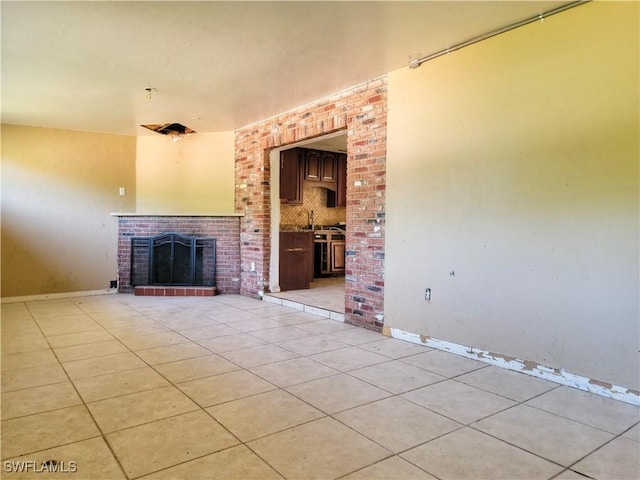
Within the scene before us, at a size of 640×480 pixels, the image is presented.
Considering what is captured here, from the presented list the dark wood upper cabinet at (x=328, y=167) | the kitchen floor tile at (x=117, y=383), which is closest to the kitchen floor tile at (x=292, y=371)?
the kitchen floor tile at (x=117, y=383)

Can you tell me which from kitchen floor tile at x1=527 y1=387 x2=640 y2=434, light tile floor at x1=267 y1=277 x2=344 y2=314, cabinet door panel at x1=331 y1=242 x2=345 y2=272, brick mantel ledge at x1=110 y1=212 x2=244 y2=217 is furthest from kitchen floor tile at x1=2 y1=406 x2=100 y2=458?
cabinet door panel at x1=331 y1=242 x2=345 y2=272

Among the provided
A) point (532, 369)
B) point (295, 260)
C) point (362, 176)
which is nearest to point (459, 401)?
point (532, 369)

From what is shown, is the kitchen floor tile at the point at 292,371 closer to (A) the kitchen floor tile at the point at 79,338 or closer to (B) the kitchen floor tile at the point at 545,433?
(B) the kitchen floor tile at the point at 545,433

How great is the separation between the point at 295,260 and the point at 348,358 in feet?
10.0

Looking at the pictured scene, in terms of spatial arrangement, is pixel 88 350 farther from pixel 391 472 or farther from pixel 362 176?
pixel 362 176

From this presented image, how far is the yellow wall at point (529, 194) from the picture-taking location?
7.89 ft

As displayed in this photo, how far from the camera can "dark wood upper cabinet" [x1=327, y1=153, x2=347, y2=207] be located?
7.82 meters

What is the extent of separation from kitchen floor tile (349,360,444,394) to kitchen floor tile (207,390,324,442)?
575 mm

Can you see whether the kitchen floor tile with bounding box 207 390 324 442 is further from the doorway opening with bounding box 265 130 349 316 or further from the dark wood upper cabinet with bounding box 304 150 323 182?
the dark wood upper cabinet with bounding box 304 150 323 182

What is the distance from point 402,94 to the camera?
3.65 metres

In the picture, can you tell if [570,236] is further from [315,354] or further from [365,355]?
[315,354]

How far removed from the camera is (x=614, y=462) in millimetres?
1765

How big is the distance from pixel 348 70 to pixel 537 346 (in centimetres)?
273

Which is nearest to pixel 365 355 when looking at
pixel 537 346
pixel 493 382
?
pixel 493 382
